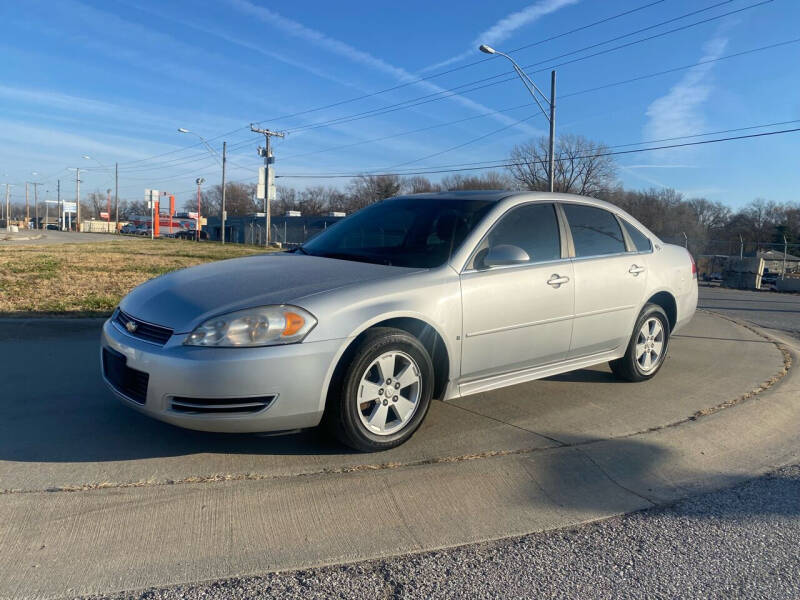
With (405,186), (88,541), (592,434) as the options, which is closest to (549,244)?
(592,434)

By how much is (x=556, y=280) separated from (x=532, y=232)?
0.41m

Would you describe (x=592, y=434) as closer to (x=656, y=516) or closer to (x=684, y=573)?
(x=656, y=516)

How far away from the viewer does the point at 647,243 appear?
228 inches

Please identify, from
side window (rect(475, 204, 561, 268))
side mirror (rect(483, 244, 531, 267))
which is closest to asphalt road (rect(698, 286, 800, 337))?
side window (rect(475, 204, 561, 268))

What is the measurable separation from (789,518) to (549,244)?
2395 millimetres

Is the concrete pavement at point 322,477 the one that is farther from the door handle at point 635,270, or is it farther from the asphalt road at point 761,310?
the asphalt road at point 761,310

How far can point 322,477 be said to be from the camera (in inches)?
135

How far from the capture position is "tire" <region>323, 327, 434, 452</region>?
140 inches

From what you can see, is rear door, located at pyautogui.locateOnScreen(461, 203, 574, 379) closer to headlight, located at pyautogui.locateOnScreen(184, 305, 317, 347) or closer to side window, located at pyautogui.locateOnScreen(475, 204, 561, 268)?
Answer: side window, located at pyautogui.locateOnScreen(475, 204, 561, 268)

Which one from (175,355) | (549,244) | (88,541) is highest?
(549,244)

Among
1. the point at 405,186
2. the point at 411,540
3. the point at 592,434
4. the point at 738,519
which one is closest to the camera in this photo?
the point at 411,540

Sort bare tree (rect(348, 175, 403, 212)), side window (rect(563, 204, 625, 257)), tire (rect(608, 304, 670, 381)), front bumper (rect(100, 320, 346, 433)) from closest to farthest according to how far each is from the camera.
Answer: front bumper (rect(100, 320, 346, 433)) < side window (rect(563, 204, 625, 257)) < tire (rect(608, 304, 670, 381)) < bare tree (rect(348, 175, 403, 212))

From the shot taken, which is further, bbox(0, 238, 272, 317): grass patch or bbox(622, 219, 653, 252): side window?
bbox(0, 238, 272, 317): grass patch

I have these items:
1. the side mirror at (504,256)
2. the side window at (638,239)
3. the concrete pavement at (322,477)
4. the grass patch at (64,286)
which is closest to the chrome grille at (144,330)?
the concrete pavement at (322,477)
